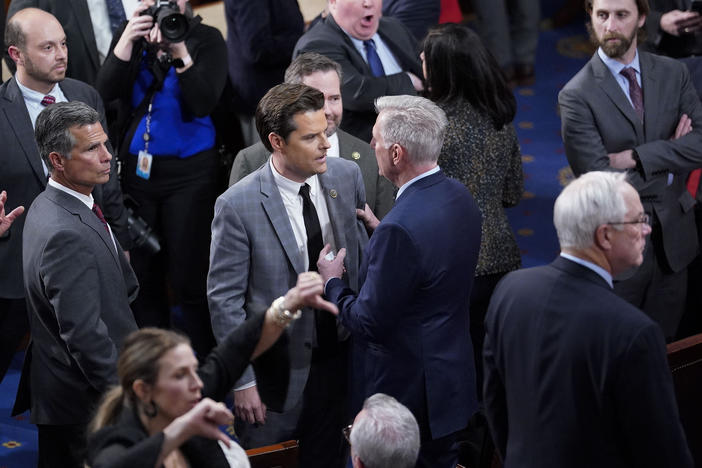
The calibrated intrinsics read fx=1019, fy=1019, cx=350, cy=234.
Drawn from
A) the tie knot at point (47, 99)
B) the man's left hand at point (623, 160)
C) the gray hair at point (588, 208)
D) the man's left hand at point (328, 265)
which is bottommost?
the man's left hand at point (623, 160)

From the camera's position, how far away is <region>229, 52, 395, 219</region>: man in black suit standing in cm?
371

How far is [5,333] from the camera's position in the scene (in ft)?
13.7

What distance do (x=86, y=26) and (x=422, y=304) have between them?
89.7 inches

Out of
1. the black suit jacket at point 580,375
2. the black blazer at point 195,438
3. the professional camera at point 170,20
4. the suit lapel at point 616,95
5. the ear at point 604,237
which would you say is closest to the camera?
the black blazer at point 195,438

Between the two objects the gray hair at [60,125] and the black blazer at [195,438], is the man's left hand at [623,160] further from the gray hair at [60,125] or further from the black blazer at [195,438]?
the gray hair at [60,125]

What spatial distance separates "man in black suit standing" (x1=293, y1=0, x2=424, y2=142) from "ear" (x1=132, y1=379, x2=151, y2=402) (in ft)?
7.39

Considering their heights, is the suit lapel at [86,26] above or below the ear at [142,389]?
above

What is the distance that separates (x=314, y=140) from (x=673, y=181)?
1747 mm

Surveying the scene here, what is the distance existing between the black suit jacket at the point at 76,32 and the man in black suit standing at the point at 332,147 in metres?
1.22

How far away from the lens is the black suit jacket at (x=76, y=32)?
4.47m

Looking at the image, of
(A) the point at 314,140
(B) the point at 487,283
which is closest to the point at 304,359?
(A) the point at 314,140

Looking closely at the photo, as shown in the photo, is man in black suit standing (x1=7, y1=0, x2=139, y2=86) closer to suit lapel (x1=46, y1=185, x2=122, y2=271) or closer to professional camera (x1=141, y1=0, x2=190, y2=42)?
professional camera (x1=141, y1=0, x2=190, y2=42)

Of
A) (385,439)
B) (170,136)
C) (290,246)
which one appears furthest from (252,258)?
(170,136)

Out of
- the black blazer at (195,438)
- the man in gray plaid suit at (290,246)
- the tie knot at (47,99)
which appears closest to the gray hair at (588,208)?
the black blazer at (195,438)
